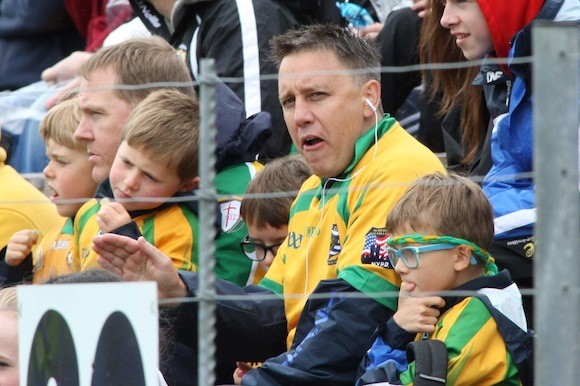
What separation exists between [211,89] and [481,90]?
248 centimetres

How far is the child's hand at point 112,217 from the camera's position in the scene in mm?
4422

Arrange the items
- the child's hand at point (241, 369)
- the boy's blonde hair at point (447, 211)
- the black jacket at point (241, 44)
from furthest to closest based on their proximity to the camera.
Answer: the black jacket at point (241, 44), the child's hand at point (241, 369), the boy's blonde hair at point (447, 211)

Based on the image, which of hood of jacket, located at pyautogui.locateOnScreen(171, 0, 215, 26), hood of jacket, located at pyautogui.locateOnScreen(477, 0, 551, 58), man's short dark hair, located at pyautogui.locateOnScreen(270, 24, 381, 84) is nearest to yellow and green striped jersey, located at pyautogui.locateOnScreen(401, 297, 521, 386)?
man's short dark hair, located at pyautogui.locateOnScreen(270, 24, 381, 84)

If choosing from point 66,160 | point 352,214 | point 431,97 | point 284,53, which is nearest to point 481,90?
point 431,97

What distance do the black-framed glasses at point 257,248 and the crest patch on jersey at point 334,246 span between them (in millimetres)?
701

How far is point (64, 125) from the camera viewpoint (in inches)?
212

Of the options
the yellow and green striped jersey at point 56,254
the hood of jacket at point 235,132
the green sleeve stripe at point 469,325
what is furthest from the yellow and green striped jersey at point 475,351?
the yellow and green striped jersey at point 56,254

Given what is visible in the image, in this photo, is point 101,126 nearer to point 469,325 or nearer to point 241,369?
point 241,369

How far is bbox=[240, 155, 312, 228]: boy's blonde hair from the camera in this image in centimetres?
479

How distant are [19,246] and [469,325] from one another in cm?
219

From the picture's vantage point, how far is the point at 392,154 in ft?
13.5

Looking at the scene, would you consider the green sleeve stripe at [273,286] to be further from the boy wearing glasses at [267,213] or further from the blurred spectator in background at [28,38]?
the blurred spectator in background at [28,38]

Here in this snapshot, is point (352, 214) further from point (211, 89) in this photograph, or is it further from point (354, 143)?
point (211, 89)

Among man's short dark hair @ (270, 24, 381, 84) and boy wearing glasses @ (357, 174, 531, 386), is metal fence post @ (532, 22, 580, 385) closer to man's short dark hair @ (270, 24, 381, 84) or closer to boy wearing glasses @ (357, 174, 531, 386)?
boy wearing glasses @ (357, 174, 531, 386)
